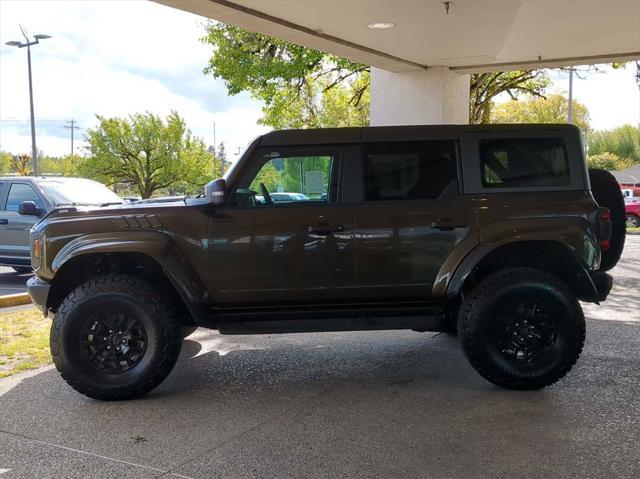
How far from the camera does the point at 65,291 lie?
16.5 ft

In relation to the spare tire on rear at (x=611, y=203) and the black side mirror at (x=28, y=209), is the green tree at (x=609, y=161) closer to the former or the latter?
the black side mirror at (x=28, y=209)

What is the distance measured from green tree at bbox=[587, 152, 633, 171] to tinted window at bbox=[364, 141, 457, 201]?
6584cm

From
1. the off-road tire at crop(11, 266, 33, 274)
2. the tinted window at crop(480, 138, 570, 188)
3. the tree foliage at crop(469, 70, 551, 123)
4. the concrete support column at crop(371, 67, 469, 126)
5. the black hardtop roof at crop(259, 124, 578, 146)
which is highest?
the tree foliage at crop(469, 70, 551, 123)

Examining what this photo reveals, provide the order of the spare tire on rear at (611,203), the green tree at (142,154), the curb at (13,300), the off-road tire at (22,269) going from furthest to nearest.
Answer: the green tree at (142,154) < the off-road tire at (22,269) < the curb at (13,300) < the spare tire on rear at (611,203)

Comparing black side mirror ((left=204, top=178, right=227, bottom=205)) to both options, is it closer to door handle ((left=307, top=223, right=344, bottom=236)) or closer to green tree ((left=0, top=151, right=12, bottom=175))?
door handle ((left=307, top=223, right=344, bottom=236))

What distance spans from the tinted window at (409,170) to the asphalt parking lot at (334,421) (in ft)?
5.15

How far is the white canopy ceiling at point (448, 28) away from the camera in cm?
692

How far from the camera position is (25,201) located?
10.3m

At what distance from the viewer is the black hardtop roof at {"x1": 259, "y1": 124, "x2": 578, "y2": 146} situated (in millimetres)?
4926

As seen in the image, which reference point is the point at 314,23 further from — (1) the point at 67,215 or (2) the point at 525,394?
(2) the point at 525,394

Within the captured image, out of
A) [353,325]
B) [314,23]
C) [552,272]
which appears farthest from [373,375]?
[314,23]

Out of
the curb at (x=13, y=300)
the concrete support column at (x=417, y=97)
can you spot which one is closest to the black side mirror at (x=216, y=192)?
the curb at (x=13, y=300)

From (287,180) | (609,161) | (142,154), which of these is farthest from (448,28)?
(609,161)

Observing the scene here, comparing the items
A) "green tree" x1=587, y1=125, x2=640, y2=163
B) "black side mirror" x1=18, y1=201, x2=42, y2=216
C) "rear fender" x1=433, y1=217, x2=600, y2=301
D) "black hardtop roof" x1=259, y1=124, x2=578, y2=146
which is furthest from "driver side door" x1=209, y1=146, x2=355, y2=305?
"green tree" x1=587, y1=125, x2=640, y2=163
